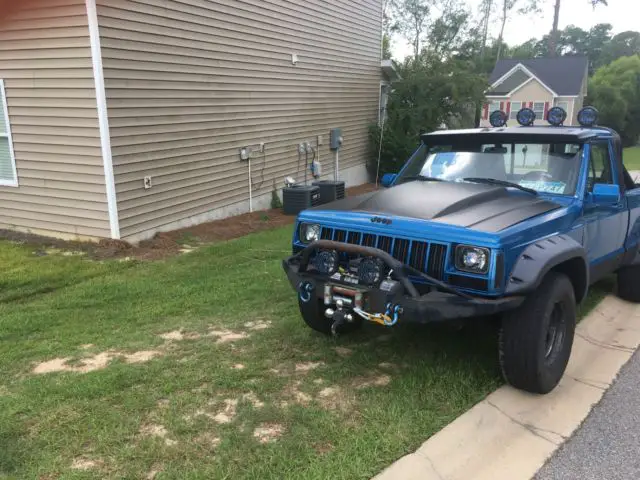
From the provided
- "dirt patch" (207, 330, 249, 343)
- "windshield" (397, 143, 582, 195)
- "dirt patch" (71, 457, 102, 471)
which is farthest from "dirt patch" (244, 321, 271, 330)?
"dirt patch" (71, 457, 102, 471)

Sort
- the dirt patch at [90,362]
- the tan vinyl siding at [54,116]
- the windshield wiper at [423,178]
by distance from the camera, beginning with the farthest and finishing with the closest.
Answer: the tan vinyl siding at [54,116] → the windshield wiper at [423,178] → the dirt patch at [90,362]

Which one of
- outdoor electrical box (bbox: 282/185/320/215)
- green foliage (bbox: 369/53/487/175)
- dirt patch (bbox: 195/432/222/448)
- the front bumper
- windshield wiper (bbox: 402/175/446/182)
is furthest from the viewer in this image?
green foliage (bbox: 369/53/487/175)

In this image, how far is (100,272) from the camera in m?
6.32

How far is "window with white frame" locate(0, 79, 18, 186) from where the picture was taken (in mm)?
7820

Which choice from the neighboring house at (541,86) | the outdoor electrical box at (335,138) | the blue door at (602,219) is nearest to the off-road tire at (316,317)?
the blue door at (602,219)

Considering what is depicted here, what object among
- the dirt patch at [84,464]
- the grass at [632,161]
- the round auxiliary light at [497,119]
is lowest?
the grass at [632,161]

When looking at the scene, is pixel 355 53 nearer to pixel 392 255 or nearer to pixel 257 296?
pixel 257 296

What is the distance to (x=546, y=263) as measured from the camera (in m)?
3.17

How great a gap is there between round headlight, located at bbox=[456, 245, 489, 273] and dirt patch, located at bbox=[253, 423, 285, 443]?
4.65ft

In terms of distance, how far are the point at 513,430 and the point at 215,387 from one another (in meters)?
1.88

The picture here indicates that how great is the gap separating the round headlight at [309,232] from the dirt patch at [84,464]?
6.52 feet

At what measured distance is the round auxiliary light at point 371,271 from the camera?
3.28 metres

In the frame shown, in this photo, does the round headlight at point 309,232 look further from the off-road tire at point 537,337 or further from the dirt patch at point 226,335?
the off-road tire at point 537,337

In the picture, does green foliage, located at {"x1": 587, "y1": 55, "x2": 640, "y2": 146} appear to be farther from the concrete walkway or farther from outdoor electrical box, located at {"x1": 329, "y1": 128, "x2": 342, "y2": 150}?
the concrete walkway
